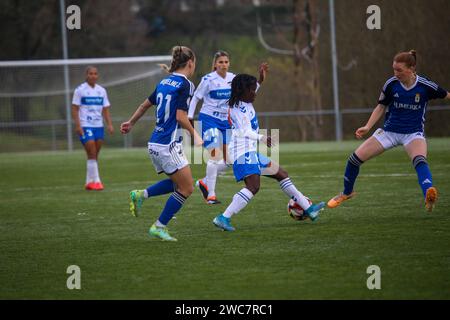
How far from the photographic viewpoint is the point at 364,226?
30.5ft

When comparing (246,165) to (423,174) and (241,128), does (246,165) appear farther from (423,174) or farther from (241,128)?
(423,174)

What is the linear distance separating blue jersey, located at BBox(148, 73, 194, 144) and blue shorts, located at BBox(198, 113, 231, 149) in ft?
11.8

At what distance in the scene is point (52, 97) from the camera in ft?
98.7

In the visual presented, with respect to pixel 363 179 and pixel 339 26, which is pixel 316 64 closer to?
pixel 339 26

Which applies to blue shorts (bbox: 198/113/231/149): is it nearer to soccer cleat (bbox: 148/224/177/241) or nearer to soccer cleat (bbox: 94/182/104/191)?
soccer cleat (bbox: 94/182/104/191)

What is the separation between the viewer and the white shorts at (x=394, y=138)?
10.2 meters

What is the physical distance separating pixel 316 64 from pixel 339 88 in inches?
88.6

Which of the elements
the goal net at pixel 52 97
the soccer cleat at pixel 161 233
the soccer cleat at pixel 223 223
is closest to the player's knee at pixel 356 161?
the soccer cleat at pixel 223 223

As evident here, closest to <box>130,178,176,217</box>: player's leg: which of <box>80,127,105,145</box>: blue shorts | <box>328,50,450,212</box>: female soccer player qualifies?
<box>328,50,450,212</box>: female soccer player

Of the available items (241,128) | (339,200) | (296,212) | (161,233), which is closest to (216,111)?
(339,200)

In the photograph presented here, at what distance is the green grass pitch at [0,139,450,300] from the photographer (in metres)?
6.52

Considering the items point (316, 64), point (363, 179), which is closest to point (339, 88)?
point (316, 64)

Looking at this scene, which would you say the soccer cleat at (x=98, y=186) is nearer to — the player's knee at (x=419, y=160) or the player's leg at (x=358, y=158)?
the player's leg at (x=358, y=158)

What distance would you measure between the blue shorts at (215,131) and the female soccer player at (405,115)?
8.63ft
